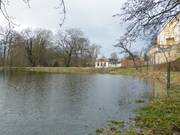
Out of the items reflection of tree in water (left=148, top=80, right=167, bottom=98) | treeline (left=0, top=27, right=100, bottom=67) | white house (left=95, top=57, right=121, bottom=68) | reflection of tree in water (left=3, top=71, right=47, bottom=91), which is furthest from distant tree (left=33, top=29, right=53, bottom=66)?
reflection of tree in water (left=148, top=80, right=167, bottom=98)

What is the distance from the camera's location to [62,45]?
87125 mm

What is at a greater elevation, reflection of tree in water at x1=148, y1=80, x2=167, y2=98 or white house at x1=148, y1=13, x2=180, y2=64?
white house at x1=148, y1=13, x2=180, y2=64

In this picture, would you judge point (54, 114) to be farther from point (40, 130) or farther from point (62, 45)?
point (62, 45)

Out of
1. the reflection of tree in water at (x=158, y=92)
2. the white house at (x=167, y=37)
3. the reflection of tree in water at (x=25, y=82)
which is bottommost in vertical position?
the reflection of tree in water at (x=158, y=92)

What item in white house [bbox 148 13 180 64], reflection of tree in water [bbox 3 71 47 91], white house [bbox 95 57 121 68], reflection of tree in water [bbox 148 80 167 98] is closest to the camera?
white house [bbox 148 13 180 64]

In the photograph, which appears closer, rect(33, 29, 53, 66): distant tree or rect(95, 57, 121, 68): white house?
rect(33, 29, 53, 66): distant tree

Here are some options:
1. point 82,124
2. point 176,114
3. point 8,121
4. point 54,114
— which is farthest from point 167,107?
point 8,121

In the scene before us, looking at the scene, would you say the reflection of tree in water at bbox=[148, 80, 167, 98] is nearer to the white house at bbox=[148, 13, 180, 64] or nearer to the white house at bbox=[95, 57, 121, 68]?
the white house at bbox=[148, 13, 180, 64]

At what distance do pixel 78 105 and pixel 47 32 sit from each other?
2783 inches

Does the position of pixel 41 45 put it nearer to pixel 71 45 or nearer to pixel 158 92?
pixel 71 45

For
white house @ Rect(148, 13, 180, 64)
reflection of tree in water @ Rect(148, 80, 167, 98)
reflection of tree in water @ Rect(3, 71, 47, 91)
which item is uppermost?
white house @ Rect(148, 13, 180, 64)

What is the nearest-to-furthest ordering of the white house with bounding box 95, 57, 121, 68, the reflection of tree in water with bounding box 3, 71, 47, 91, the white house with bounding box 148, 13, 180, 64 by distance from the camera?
the white house with bounding box 148, 13, 180, 64 → the reflection of tree in water with bounding box 3, 71, 47, 91 → the white house with bounding box 95, 57, 121, 68

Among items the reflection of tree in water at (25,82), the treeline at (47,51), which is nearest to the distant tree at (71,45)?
the treeline at (47,51)

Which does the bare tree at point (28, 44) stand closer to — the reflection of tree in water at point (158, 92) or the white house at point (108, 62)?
the white house at point (108, 62)
